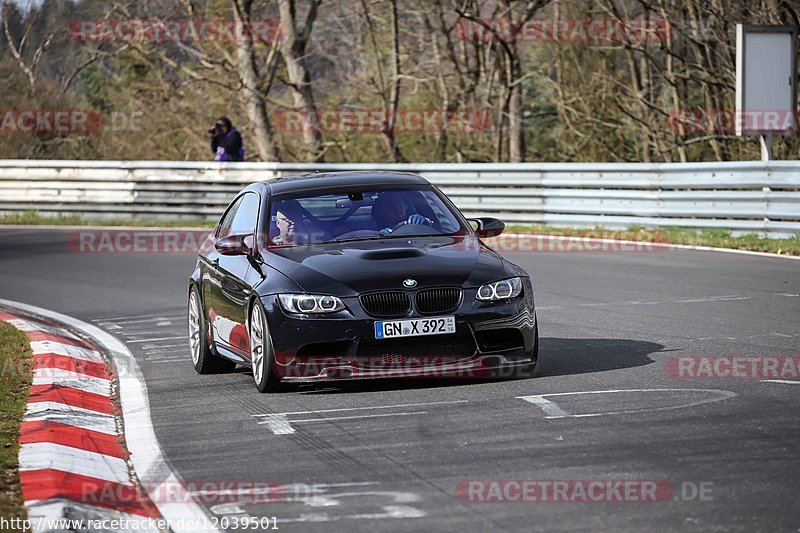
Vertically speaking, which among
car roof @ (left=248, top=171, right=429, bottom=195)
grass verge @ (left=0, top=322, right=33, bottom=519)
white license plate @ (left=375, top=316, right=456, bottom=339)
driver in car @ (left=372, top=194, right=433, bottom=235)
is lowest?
grass verge @ (left=0, top=322, right=33, bottom=519)

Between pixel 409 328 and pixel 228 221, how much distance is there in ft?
9.56

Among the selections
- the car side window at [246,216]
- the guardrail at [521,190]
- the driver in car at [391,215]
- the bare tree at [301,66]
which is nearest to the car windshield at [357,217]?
the driver in car at [391,215]

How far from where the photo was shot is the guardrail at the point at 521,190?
741 inches

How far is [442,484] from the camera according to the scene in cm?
559

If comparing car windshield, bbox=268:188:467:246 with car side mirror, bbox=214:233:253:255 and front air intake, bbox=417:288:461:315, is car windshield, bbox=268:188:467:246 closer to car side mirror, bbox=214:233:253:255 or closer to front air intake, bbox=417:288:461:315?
car side mirror, bbox=214:233:253:255

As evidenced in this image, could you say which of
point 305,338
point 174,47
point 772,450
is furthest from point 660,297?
point 174,47

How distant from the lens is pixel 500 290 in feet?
27.7

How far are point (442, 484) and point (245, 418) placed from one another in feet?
7.53

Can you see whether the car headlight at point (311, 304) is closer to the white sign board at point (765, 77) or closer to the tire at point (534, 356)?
the tire at point (534, 356)

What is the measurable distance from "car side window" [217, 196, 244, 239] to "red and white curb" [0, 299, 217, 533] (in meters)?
1.22

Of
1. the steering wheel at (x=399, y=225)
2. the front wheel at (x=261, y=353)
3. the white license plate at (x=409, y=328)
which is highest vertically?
the steering wheel at (x=399, y=225)

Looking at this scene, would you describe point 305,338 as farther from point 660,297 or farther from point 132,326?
point 660,297

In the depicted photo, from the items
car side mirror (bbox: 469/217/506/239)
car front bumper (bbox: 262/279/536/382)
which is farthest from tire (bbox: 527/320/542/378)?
car side mirror (bbox: 469/217/506/239)

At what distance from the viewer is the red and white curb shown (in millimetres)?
5402
